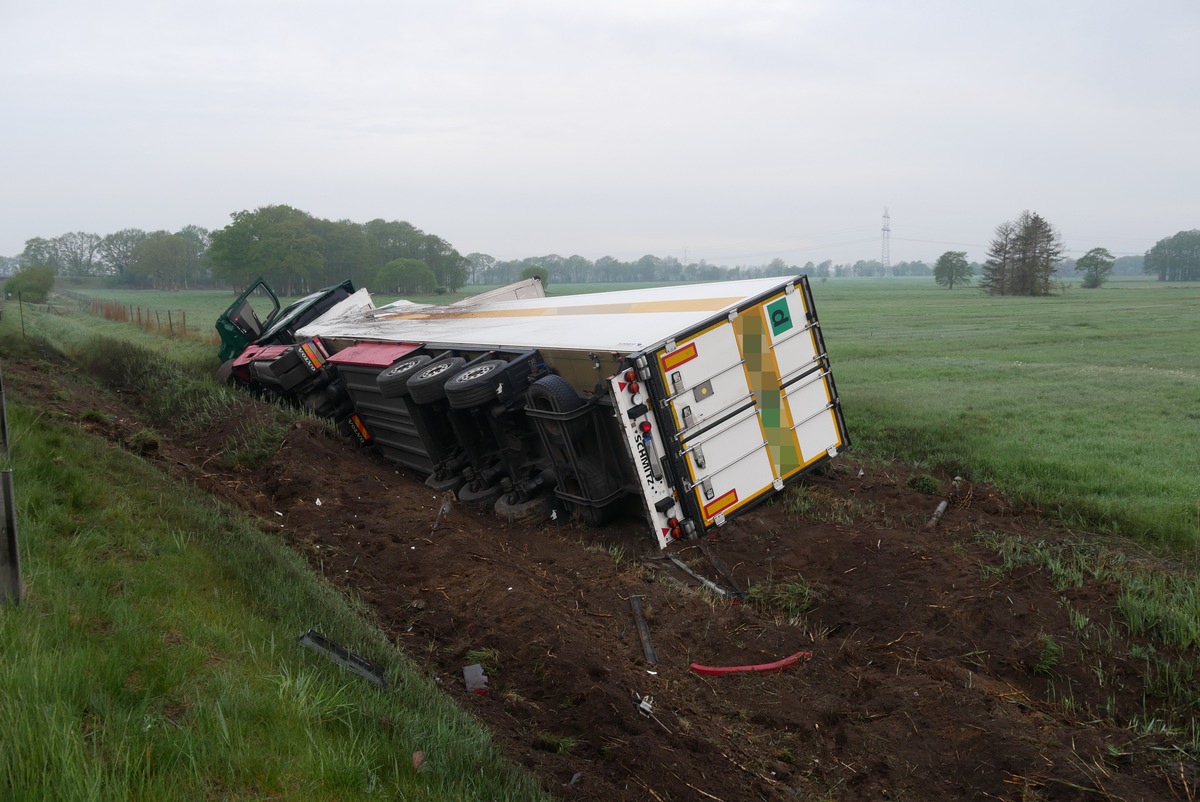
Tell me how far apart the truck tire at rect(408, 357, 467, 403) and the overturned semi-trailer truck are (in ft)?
0.06

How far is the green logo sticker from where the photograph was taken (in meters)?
7.89

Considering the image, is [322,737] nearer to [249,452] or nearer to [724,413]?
[724,413]

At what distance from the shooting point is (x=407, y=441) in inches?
393

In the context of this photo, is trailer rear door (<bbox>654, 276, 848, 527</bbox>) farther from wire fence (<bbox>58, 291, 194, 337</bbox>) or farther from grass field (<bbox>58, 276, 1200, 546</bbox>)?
wire fence (<bbox>58, 291, 194, 337</bbox>)

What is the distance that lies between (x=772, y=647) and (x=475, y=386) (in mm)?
3638

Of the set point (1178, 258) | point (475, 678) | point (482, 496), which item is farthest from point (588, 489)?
point (1178, 258)

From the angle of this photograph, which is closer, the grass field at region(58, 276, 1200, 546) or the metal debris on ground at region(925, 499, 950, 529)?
the metal debris on ground at region(925, 499, 950, 529)

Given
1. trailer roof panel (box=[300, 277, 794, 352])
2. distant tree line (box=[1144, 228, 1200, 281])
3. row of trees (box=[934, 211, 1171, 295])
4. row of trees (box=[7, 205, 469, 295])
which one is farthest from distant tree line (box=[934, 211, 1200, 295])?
trailer roof panel (box=[300, 277, 794, 352])

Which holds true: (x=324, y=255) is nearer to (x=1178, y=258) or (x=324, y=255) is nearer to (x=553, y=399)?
(x=553, y=399)

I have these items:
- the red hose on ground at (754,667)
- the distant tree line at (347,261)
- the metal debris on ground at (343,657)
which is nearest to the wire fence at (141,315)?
the distant tree line at (347,261)

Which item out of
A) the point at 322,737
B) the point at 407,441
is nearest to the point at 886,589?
the point at 322,737

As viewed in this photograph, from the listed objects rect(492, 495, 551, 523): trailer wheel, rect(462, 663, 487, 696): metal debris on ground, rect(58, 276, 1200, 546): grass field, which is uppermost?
rect(492, 495, 551, 523): trailer wheel

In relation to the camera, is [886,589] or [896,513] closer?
[886,589]

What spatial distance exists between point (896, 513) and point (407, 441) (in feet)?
17.8
